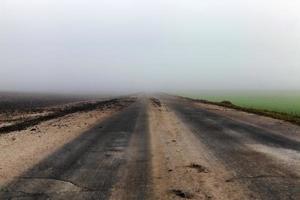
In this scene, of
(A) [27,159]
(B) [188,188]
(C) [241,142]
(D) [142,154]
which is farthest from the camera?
(C) [241,142]

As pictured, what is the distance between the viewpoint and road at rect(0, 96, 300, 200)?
8.32 meters

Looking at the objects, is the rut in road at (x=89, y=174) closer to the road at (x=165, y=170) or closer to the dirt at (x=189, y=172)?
the road at (x=165, y=170)

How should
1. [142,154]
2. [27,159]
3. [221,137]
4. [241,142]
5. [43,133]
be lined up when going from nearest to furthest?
[27,159] → [142,154] → [241,142] → [221,137] → [43,133]

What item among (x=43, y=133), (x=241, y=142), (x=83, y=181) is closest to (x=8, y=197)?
(x=83, y=181)

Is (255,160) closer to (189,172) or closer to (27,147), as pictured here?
(189,172)

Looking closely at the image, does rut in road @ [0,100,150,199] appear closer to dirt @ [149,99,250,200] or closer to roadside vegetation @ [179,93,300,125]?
dirt @ [149,99,250,200]

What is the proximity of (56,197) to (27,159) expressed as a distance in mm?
4242

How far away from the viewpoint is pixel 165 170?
10367 millimetres

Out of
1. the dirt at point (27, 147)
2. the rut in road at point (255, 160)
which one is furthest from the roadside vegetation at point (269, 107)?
the dirt at point (27, 147)

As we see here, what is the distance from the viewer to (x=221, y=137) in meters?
17.4

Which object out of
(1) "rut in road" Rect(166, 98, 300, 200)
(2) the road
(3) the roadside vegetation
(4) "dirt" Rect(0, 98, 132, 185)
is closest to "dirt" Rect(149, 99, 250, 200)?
(2) the road

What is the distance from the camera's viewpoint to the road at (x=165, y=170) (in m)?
8.32

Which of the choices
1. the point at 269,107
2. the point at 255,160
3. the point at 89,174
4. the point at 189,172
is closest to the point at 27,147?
the point at 89,174

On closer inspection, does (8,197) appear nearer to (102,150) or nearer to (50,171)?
(50,171)
